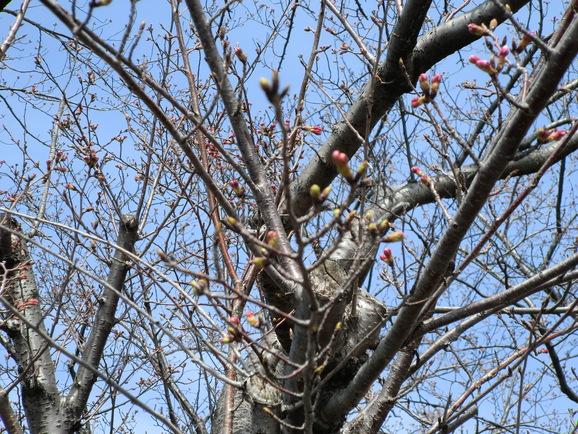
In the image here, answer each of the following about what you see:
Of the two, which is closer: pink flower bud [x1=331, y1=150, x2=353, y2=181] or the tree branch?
pink flower bud [x1=331, y1=150, x2=353, y2=181]

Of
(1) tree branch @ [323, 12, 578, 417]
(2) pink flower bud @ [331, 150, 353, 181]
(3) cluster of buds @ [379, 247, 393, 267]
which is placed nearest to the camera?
(2) pink flower bud @ [331, 150, 353, 181]

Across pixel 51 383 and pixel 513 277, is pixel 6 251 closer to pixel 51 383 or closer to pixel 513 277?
pixel 51 383

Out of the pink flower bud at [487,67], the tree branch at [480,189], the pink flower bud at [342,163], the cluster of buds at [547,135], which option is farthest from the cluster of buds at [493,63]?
the pink flower bud at [342,163]

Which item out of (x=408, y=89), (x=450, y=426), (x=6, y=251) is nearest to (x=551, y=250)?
(x=408, y=89)

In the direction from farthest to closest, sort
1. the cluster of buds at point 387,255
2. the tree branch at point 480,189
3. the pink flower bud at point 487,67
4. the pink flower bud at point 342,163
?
the cluster of buds at point 387,255 → the pink flower bud at point 487,67 → the tree branch at point 480,189 → the pink flower bud at point 342,163

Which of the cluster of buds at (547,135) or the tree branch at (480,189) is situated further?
the cluster of buds at (547,135)

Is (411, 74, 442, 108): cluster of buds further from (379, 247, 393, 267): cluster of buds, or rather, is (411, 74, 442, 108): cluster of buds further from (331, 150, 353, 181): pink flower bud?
(331, 150, 353, 181): pink flower bud

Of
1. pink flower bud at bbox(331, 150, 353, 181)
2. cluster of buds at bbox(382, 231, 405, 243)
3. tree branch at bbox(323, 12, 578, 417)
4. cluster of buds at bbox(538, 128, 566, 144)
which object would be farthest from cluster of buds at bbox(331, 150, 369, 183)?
cluster of buds at bbox(538, 128, 566, 144)

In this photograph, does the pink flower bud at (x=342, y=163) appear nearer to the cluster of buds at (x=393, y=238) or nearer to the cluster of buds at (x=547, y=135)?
the cluster of buds at (x=393, y=238)

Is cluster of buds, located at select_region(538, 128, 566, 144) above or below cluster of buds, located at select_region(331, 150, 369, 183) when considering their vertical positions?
above

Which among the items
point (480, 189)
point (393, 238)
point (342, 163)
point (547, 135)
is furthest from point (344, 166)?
point (547, 135)

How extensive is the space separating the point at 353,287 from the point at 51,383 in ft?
7.59

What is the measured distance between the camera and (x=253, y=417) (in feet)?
10.3

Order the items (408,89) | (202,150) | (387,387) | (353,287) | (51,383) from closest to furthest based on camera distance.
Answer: (353,287) → (387,387) → (202,150) → (408,89) → (51,383)
